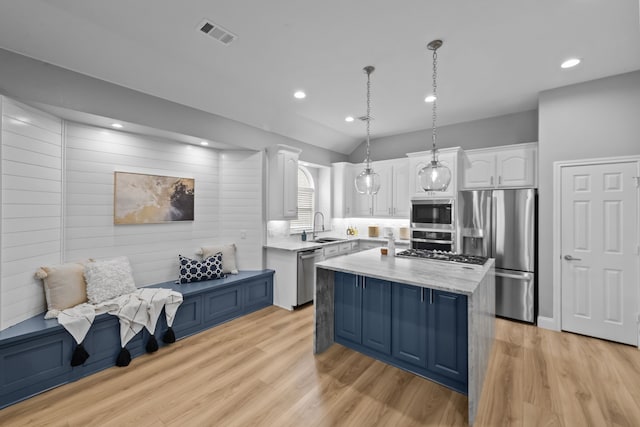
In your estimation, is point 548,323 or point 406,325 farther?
point 548,323

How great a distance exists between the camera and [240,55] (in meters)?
2.65

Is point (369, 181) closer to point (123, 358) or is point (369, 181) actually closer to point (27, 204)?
point (123, 358)

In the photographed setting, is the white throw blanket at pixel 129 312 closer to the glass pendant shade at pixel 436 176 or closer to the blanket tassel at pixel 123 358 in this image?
the blanket tassel at pixel 123 358

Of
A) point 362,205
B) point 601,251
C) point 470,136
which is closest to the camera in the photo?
point 601,251

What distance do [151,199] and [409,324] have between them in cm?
330

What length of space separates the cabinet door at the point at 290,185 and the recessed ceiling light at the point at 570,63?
11.1 feet

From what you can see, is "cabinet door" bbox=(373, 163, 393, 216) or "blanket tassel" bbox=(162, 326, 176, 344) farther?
"cabinet door" bbox=(373, 163, 393, 216)

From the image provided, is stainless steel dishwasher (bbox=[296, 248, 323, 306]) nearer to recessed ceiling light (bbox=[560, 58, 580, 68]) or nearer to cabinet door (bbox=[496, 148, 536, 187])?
cabinet door (bbox=[496, 148, 536, 187])

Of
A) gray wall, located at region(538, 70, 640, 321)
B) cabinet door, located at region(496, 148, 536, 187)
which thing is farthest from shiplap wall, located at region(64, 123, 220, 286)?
gray wall, located at region(538, 70, 640, 321)

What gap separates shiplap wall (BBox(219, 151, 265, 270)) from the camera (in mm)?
4207

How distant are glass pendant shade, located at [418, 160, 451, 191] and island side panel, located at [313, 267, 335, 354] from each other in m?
1.31

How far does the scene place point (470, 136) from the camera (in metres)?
4.58

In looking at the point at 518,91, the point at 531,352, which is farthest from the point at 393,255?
the point at 518,91

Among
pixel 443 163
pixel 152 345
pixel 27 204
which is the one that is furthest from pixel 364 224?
pixel 27 204
